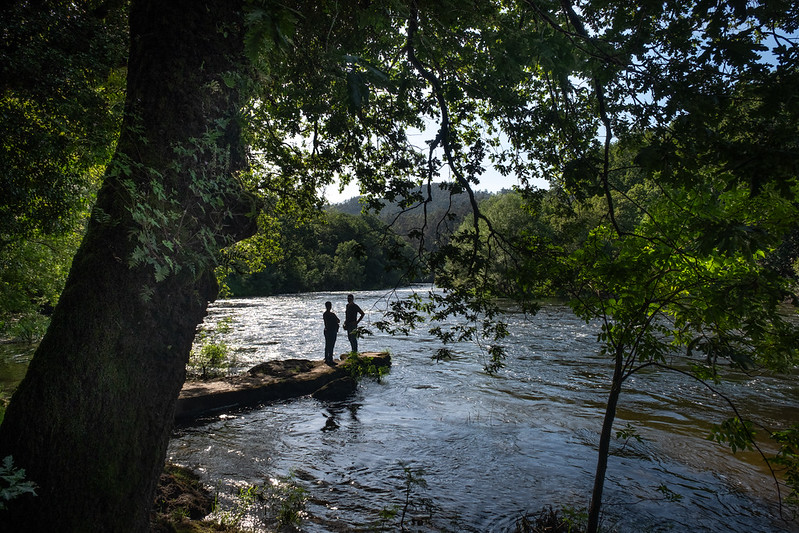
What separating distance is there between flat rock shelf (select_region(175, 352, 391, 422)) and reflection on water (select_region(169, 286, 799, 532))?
0.61 metres

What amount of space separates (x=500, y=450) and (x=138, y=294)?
26.2 ft

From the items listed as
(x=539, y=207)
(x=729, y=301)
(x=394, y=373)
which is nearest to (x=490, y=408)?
(x=394, y=373)

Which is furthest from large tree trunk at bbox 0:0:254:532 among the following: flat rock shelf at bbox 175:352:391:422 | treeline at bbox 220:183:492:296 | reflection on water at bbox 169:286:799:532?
flat rock shelf at bbox 175:352:391:422

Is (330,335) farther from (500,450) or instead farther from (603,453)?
(603,453)

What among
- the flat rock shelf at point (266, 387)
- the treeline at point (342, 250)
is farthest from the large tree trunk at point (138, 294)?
the flat rock shelf at point (266, 387)

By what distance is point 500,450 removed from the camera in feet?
29.0

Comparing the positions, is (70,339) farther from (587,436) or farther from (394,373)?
(394,373)

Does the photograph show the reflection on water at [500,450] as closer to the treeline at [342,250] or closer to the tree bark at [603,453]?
the treeline at [342,250]

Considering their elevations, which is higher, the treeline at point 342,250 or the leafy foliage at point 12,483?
the treeline at point 342,250

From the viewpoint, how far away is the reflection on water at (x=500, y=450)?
6566mm

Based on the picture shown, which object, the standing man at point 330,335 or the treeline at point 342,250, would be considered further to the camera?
the standing man at point 330,335

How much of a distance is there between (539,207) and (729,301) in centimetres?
282

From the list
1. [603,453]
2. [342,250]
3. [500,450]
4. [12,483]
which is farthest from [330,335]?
[342,250]

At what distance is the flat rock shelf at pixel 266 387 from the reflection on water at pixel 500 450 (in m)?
0.61
